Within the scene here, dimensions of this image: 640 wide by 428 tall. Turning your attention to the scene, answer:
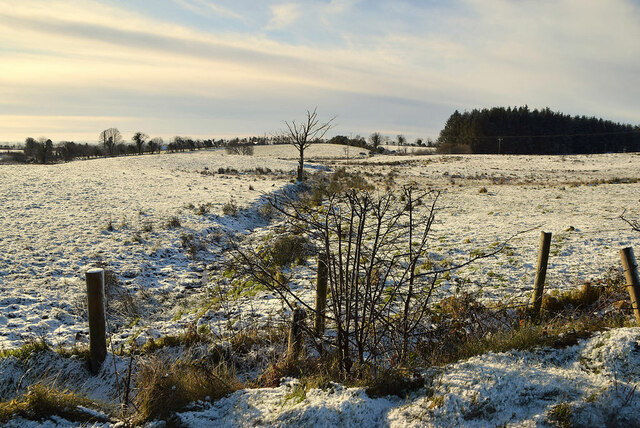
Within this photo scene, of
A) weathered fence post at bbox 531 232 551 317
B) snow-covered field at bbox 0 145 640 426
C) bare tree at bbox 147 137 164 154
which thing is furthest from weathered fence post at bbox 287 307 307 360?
bare tree at bbox 147 137 164 154

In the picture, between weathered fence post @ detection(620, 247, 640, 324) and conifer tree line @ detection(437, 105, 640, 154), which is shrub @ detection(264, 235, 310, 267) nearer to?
weathered fence post @ detection(620, 247, 640, 324)

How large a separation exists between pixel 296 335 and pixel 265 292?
3185 mm

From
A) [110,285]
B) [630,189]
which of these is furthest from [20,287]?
[630,189]

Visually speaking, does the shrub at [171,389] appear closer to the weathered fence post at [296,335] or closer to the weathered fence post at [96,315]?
the weathered fence post at [296,335]

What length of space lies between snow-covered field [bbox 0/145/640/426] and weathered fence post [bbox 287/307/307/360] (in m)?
0.57

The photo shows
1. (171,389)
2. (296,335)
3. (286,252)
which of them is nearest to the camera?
(171,389)

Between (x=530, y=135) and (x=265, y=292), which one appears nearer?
(x=265, y=292)

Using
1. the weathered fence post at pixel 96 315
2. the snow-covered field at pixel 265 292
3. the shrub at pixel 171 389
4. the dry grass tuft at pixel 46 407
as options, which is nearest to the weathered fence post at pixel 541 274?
the snow-covered field at pixel 265 292

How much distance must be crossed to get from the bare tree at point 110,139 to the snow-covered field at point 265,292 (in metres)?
44.7

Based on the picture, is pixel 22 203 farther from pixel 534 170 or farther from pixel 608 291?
pixel 534 170

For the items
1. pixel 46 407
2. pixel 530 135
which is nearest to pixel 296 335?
pixel 46 407

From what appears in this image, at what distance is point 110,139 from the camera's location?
59.6 meters

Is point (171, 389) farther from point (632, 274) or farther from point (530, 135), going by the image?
point (530, 135)

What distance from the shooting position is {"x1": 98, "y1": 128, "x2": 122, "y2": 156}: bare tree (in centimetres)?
5981
